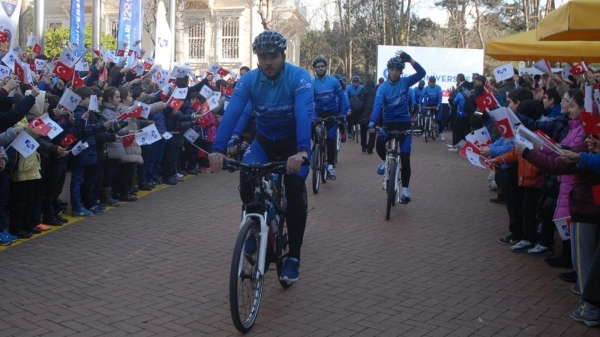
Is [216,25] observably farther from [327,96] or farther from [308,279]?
[308,279]

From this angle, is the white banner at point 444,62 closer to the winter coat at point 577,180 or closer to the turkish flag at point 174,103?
the turkish flag at point 174,103

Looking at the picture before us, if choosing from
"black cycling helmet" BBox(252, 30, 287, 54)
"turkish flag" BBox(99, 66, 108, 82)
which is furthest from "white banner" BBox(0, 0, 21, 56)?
"black cycling helmet" BBox(252, 30, 287, 54)

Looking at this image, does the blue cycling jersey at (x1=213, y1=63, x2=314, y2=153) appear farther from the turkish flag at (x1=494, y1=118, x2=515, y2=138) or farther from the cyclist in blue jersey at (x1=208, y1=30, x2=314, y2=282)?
the turkish flag at (x1=494, y1=118, x2=515, y2=138)

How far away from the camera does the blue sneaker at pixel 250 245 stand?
5414 mm

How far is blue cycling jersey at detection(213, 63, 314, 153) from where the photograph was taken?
596cm

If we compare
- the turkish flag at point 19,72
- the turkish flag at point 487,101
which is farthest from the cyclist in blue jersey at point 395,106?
the turkish flag at point 19,72

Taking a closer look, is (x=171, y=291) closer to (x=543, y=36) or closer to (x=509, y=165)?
(x=509, y=165)

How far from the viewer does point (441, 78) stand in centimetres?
2970

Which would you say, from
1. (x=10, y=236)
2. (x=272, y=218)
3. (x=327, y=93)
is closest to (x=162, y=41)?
(x=327, y=93)

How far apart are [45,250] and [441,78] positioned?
2375cm

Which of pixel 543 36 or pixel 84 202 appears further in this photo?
pixel 84 202

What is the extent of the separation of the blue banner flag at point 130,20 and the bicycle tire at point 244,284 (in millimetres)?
14149

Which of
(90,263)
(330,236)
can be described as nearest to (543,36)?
(330,236)

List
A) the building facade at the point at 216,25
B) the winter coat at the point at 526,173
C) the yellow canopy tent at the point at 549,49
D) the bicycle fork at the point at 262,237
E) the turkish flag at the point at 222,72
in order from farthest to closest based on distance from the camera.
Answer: the building facade at the point at 216,25
the turkish flag at the point at 222,72
the yellow canopy tent at the point at 549,49
the winter coat at the point at 526,173
the bicycle fork at the point at 262,237
